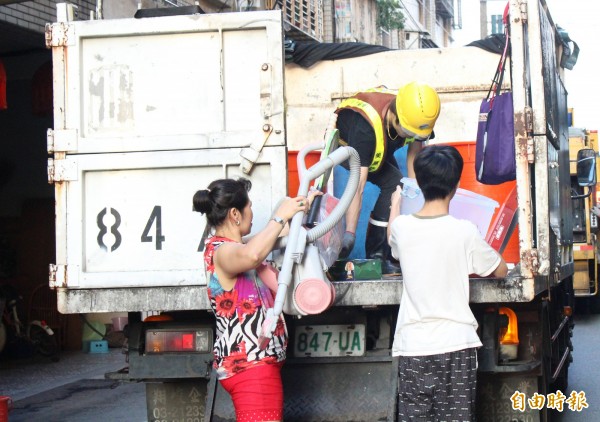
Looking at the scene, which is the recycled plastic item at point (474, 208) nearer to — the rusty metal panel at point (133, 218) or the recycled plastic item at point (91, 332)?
the rusty metal panel at point (133, 218)

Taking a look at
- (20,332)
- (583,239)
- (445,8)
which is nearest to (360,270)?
(20,332)

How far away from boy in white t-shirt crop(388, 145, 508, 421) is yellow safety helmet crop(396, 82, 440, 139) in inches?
54.2

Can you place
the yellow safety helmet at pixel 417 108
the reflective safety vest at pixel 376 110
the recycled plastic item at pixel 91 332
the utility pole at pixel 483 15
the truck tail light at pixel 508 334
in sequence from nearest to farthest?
1. the truck tail light at pixel 508 334
2. the yellow safety helmet at pixel 417 108
3. the reflective safety vest at pixel 376 110
4. the recycled plastic item at pixel 91 332
5. the utility pole at pixel 483 15

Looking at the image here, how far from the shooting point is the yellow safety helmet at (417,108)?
19.9 feet

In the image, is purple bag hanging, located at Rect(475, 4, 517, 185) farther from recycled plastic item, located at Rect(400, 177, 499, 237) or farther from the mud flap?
the mud flap

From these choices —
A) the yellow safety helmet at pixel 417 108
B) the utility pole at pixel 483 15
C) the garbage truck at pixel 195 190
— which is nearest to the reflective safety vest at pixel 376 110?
the yellow safety helmet at pixel 417 108

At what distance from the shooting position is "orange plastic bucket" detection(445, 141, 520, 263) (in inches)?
266

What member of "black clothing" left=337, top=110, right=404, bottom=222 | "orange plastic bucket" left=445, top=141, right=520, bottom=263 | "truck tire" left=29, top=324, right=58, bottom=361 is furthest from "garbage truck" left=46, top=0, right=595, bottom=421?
"truck tire" left=29, top=324, right=58, bottom=361

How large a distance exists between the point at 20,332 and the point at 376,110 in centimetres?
880

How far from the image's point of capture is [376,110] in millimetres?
6336

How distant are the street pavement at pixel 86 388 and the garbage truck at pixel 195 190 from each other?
3663mm

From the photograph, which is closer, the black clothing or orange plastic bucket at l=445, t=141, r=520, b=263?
the black clothing

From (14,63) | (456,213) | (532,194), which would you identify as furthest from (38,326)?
(532,194)

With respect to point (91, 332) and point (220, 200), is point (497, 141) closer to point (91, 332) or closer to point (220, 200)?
point (220, 200)
